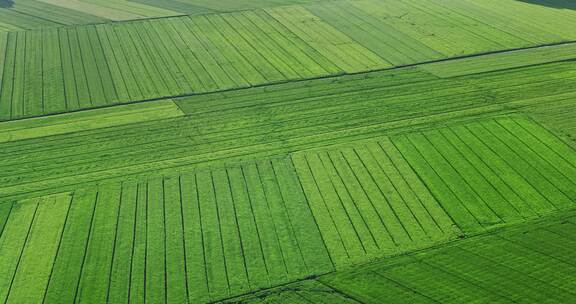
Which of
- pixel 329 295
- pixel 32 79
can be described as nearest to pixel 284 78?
pixel 32 79

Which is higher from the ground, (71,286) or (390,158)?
(390,158)

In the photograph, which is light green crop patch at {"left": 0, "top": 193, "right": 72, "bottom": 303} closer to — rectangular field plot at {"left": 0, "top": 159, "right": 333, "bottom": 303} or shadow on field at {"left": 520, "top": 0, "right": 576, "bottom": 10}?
rectangular field plot at {"left": 0, "top": 159, "right": 333, "bottom": 303}

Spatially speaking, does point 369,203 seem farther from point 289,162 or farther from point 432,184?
point 289,162

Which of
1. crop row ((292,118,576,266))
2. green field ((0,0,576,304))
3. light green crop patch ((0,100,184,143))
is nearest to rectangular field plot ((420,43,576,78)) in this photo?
green field ((0,0,576,304))

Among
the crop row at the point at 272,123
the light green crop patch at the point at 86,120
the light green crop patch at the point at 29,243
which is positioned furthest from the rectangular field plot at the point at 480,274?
the light green crop patch at the point at 86,120

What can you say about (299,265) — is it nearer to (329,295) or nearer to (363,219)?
(329,295)

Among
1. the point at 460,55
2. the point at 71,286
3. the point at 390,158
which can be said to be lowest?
the point at 71,286
